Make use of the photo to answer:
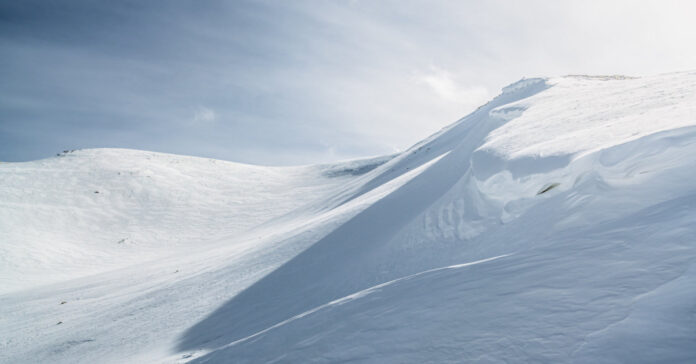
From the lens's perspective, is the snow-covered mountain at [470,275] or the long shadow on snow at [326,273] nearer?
the snow-covered mountain at [470,275]

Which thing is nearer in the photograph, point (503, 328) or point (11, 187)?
point (503, 328)

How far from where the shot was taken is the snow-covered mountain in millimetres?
2094

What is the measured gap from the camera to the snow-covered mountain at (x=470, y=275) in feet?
6.87

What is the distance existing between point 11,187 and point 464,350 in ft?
75.8

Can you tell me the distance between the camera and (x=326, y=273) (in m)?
5.77

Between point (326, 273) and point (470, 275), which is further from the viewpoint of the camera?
point (326, 273)

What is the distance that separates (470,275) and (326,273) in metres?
3.11

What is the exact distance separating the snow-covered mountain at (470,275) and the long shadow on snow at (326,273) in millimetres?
40

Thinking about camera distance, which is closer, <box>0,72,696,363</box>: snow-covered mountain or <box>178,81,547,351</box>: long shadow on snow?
<box>0,72,696,363</box>: snow-covered mountain

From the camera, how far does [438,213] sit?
19.7 feet

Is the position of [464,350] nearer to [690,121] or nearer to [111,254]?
[690,121]

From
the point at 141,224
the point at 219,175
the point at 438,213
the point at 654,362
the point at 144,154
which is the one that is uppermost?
the point at 144,154

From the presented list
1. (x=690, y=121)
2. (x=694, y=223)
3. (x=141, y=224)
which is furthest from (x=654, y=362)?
(x=141, y=224)

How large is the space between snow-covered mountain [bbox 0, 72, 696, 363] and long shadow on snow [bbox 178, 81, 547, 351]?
0.13 ft
